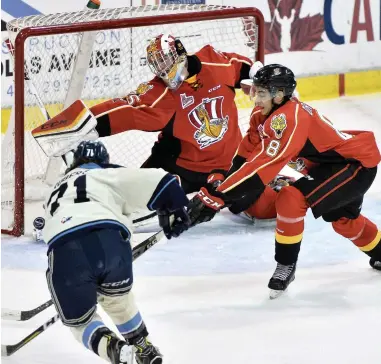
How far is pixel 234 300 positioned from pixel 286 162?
20.2 inches

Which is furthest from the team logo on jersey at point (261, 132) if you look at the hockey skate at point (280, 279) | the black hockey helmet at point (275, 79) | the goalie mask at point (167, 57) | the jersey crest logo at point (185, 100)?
the jersey crest logo at point (185, 100)

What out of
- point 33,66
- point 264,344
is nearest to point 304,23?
point 33,66

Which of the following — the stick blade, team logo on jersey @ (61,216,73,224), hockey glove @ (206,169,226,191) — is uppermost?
team logo on jersey @ (61,216,73,224)

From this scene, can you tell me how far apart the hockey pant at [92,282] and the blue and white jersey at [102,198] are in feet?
0.11

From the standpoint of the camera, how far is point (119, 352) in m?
2.71

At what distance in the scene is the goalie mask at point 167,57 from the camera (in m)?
4.12

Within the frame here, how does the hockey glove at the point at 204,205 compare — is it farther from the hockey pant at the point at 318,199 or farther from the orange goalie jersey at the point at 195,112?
the orange goalie jersey at the point at 195,112

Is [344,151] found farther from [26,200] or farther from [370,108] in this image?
[370,108]

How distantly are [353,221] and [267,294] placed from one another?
1.34 ft

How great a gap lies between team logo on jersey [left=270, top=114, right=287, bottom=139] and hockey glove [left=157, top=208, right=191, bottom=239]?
23.4 inches

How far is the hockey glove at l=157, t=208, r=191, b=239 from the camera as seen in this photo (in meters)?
2.99

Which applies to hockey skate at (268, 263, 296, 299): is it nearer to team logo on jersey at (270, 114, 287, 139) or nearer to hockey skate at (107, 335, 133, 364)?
team logo on jersey at (270, 114, 287, 139)

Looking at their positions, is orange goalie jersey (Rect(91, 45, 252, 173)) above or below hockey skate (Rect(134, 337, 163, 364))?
above

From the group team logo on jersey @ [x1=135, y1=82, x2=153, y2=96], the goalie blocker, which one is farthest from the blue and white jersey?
team logo on jersey @ [x1=135, y1=82, x2=153, y2=96]
